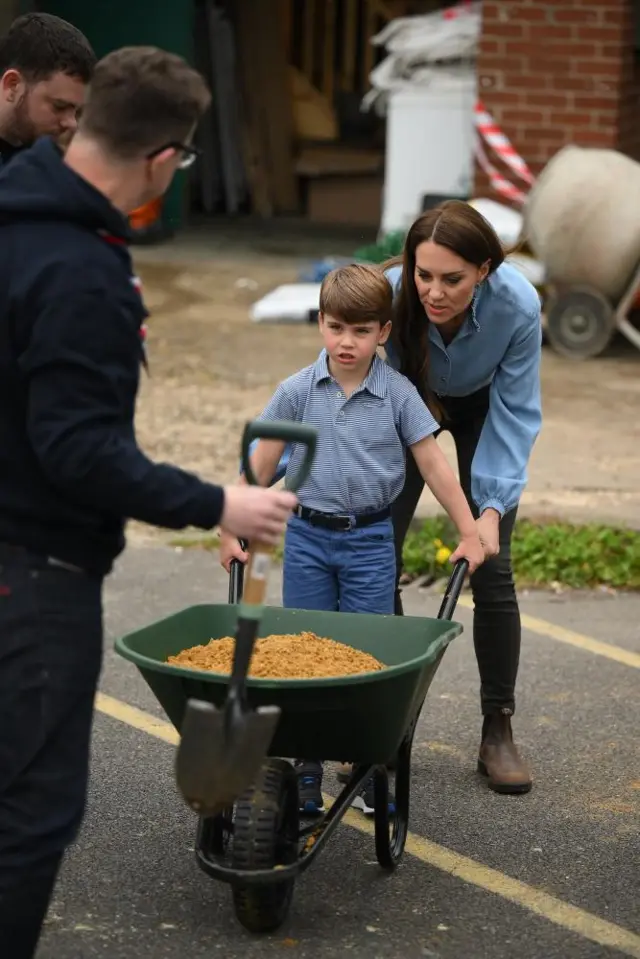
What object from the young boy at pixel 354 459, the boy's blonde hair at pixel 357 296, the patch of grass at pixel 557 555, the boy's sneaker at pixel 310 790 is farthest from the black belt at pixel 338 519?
the patch of grass at pixel 557 555

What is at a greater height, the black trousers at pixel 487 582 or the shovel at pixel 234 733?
the shovel at pixel 234 733

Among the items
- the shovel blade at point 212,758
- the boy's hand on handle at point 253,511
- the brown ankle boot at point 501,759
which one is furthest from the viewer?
the brown ankle boot at point 501,759

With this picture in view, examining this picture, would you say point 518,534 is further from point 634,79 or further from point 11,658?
point 634,79

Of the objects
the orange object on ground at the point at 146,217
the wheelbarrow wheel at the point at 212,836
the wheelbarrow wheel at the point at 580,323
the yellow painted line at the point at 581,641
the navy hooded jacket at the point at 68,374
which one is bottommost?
the orange object on ground at the point at 146,217

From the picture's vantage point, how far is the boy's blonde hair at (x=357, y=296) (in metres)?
4.29

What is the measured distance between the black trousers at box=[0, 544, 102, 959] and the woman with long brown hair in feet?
5.31

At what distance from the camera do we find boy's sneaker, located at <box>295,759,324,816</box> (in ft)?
14.7

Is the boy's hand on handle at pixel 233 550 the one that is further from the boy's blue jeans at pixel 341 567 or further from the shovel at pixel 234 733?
the shovel at pixel 234 733

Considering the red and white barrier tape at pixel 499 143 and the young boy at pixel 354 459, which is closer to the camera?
the young boy at pixel 354 459

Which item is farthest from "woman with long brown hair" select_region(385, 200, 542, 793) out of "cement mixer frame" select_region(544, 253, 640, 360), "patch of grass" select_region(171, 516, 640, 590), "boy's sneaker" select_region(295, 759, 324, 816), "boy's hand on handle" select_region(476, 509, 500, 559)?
"cement mixer frame" select_region(544, 253, 640, 360)

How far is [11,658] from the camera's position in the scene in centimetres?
312

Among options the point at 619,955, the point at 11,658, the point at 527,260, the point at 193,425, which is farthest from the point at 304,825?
the point at 527,260

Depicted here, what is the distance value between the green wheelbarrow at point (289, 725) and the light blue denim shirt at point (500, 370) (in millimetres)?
672

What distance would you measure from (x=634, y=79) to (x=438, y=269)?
321 inches
